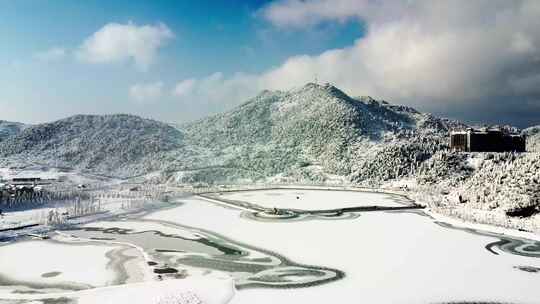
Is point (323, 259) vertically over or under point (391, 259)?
under

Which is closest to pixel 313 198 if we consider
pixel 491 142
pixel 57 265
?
pixel 491 142

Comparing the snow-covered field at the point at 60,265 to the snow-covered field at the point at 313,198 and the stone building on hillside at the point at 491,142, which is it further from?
the stone building on hillside at the point at 491,142

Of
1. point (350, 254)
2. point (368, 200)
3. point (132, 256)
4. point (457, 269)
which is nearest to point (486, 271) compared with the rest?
point (457, 269)

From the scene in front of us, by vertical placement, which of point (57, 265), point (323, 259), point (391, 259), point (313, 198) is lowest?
point (57, 265)

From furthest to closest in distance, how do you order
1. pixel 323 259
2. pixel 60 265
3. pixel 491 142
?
pixel 491 142, pixel 323 259, pixel 60 265

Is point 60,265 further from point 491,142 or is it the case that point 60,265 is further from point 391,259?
point 491,142

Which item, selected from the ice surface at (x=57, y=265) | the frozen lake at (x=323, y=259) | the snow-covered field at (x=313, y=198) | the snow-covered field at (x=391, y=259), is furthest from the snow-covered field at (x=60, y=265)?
the snow-covered field at (x=313, y=198)

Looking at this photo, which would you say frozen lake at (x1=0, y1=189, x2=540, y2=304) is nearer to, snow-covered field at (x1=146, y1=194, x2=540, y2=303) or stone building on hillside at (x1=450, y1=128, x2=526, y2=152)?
snow-covered field at (x1=146, y1=194, x2=540, y2=303)
